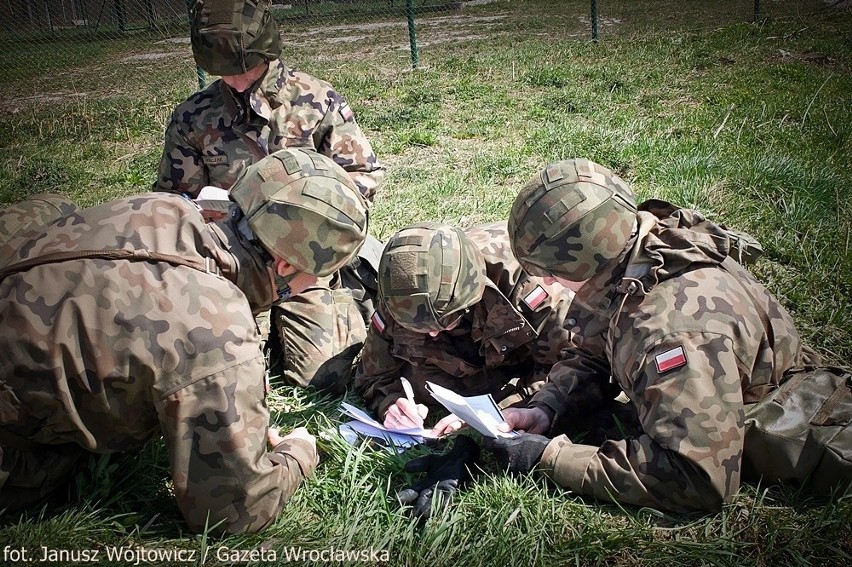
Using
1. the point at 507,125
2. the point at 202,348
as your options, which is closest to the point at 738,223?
the point at 507,125

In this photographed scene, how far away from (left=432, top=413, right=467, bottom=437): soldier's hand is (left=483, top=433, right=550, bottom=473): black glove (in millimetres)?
481

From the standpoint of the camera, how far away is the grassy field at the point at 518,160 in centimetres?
296

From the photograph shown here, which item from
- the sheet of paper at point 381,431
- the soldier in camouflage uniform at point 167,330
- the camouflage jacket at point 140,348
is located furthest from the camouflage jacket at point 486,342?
the camouflage jacket at point 140,348

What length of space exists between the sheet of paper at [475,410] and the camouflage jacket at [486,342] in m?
0.45

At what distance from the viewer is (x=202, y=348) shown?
8.73ft

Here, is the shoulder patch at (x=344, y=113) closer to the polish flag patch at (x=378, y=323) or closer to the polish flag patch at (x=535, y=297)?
the polish flag patch at (x=378, y=323)

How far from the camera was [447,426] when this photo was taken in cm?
371

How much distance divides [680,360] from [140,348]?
1.93 metres

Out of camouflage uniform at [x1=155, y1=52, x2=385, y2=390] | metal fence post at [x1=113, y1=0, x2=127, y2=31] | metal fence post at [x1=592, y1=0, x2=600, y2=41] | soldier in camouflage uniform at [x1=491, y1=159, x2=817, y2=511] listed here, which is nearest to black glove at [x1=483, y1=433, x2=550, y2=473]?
soldier in camouflage uniform at [x1=491, y1=159, x2=817, y2=511]

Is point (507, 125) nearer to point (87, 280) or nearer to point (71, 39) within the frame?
point (87, 280)

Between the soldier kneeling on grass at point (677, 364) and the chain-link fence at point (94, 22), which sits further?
the chain-link fence at point (94, 22)

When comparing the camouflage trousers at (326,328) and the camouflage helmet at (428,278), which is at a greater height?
the camouflage helmet at (428,278)

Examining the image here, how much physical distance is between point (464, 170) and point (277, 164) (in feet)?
14.3

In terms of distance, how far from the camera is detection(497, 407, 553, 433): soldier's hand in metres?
3.47
